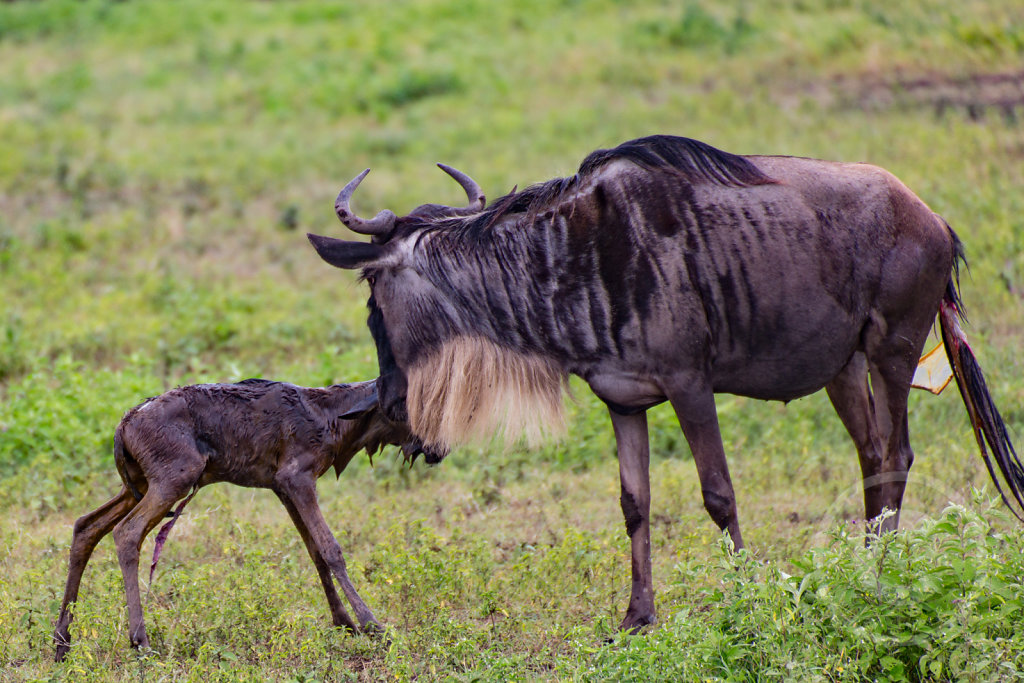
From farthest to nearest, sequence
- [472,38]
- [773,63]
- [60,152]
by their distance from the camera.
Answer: [472,38], [773,63], [60,152]

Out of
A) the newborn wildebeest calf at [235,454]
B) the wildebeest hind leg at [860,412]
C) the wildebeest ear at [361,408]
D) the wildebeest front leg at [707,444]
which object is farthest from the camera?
the wildebeest hind leg at [860,412]

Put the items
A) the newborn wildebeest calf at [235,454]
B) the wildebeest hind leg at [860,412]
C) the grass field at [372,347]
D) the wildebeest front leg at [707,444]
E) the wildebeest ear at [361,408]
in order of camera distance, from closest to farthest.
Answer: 1. the grass field at [372,347]
2. the wildebeest front leg at [707,444]
3. the newborn wildebeest calf at [235,454]
4. the wildebeest ear at [361,408]
5. the wildebeest hind leg at [860,412]

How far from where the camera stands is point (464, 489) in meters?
7.22

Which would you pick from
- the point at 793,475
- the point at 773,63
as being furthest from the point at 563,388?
the point at 773,63

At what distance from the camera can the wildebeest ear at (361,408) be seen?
534 cm

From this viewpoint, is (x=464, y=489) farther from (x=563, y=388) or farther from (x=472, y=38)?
(x=472, y=38)

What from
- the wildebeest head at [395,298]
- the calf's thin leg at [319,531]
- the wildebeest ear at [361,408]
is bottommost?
the calf's thin leg at [319,531]

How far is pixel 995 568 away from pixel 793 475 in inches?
126

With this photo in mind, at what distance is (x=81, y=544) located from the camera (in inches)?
201

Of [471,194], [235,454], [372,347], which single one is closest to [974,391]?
[471,194]

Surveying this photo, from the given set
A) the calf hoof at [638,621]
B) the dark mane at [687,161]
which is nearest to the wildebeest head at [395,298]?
the dark mane at [687,161]

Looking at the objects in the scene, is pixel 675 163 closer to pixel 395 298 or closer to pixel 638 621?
pixel 395 298

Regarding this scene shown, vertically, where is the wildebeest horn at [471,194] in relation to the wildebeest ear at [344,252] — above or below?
above

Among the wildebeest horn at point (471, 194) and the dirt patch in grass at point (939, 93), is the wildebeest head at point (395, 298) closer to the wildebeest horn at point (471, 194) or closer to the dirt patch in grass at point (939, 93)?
the wildebeest horn at point (471, 194)
